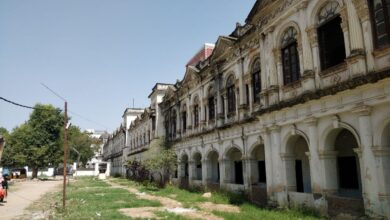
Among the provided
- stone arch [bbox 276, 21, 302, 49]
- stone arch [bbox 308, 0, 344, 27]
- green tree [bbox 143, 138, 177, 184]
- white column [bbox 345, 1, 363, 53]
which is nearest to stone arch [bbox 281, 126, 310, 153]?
stone arch [bbox 276, 21, 302, 49]

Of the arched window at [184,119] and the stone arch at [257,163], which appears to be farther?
the arched window at [184,119]

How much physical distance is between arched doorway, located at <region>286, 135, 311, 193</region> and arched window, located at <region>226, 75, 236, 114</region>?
465 centimetres

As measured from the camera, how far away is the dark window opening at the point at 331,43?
1054 cm

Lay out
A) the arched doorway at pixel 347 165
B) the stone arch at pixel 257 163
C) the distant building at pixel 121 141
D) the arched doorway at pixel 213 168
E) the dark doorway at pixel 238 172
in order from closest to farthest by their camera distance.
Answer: the arched doorway at pixel 347 165 → the stone arch at pixel 257 163 → the dark doorway at pixel 238 172 → the arched doorway at pixel 213 168 → the distant building at pixel 121 141

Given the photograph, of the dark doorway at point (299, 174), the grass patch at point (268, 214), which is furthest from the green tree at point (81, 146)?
the grass patch at point (268, 214)

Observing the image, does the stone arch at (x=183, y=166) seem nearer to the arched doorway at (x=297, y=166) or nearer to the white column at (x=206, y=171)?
the white column at (x=206, y=171)

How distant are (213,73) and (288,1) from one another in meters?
7.86

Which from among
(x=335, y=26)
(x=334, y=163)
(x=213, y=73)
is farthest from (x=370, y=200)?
(x=213, y=73)

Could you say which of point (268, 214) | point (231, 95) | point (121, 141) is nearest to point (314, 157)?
point (268, 214)

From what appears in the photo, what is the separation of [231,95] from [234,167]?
390cm

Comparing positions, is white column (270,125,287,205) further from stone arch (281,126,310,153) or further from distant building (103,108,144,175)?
distant building (103,108,144,175)

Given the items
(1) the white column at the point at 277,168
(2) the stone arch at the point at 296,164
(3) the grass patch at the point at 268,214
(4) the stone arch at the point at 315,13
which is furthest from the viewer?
(1) the white column at the point at 277,168

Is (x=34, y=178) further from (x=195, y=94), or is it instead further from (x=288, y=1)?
(x=288, y=1)

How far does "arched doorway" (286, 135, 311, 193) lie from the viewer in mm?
12414
